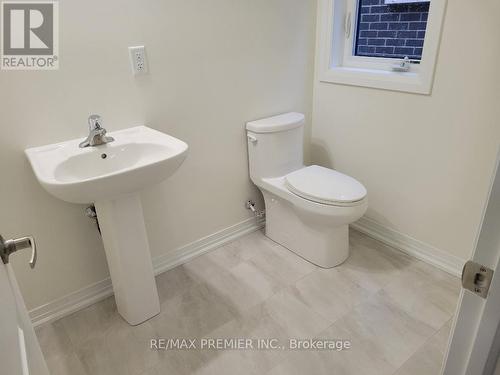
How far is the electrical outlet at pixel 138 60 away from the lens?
1.61 meters

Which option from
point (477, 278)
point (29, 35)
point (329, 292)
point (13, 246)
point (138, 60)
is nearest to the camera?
point (477, 278)

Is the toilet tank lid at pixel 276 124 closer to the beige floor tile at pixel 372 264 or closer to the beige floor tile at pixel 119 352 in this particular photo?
the beige floor tile at pixel 372 264

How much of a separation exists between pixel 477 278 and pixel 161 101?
5.06 feet

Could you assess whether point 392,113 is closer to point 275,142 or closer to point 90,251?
point 275,142

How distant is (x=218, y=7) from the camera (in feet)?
5.90

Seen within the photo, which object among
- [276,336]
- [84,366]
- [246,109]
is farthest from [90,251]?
[246,109]

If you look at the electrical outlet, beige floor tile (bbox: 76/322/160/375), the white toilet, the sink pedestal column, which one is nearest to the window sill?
the white toilet

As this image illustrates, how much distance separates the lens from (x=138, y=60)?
1.62 metres

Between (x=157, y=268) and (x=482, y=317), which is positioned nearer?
(x=482, y=317)

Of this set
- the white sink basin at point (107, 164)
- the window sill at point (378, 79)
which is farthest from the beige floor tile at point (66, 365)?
the window sill at point (378, 79)

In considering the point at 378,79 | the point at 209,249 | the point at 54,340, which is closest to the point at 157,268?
the point at 209,249

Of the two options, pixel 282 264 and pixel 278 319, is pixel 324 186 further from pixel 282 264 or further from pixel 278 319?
pixel 278 319

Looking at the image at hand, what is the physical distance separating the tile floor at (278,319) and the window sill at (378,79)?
932 mm

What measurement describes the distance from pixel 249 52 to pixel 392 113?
0.85 metres
